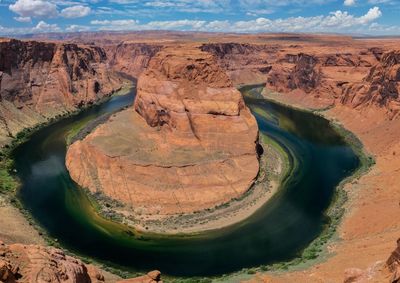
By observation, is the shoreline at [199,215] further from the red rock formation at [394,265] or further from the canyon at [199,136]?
the red rock formation at [394,265]

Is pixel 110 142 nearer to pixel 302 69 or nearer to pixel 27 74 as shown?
pixel 27 74

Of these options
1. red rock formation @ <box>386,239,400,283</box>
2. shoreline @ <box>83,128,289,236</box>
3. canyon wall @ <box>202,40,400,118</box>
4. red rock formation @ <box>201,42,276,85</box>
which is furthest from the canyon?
red rock formation @ <box>201,42,276,85</box>

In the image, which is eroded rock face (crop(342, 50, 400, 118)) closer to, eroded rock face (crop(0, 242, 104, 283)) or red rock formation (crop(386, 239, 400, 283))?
red rock formation (crop(386, 239, 400, 283))

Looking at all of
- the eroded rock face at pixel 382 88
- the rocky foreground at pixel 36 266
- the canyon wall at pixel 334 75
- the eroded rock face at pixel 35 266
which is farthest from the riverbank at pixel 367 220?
the eroded rock face at pixel 35 266

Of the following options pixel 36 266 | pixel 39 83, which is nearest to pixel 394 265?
pixel 36 266

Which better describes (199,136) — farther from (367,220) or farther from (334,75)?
(334,75)

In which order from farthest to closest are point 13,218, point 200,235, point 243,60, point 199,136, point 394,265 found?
point 243,60 < point 199,136 < point 13,218 < point 200,235 < point 394,265

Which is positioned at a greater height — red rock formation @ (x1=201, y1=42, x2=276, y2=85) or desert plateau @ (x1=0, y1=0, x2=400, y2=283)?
red rock formation @ (x1=201, y1=42, x2=276, y2=85)
